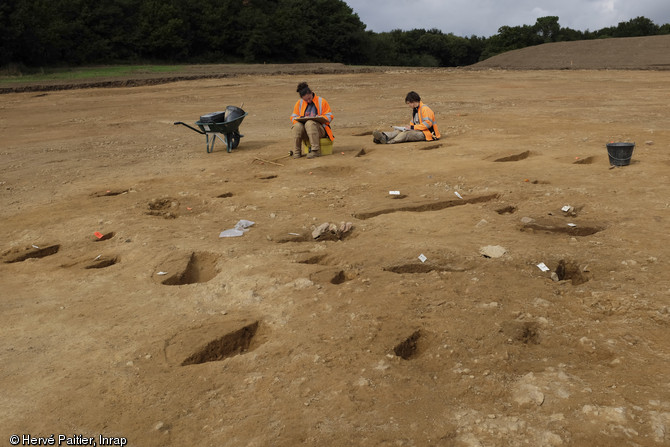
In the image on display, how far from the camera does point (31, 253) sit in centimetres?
545

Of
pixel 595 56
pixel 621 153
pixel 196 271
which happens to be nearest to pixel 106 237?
pixel 196 271

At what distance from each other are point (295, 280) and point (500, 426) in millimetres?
2009

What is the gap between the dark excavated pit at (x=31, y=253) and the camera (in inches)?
211

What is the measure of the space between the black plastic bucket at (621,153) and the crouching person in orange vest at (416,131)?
3.18m

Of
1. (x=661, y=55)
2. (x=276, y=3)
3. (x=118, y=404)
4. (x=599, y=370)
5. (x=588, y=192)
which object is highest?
(x=276, y=3)

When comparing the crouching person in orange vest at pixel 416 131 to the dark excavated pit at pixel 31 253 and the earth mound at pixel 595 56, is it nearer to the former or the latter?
the dark excavated pit at pixel 31 253

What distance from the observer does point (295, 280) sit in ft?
14.0

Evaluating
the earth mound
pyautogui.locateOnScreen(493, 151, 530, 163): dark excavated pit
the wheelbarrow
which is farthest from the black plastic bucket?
the earth mound

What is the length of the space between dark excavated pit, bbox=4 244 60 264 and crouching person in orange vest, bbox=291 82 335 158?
13.8ft

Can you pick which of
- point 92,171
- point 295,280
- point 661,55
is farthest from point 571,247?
point 661,55

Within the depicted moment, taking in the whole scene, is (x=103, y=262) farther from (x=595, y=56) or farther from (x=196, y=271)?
(x=595, y=56)

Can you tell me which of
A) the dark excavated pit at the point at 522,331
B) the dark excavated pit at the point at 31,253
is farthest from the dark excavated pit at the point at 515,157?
the dark excavated pit at the point at 31,253

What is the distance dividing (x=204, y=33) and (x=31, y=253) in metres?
38.5

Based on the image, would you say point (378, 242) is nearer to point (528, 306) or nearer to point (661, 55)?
point (528, 306)
